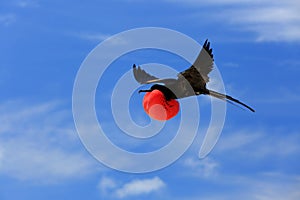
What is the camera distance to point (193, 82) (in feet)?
32.7

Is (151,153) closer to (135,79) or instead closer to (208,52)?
(135,79)

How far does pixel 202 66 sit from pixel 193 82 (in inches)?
16.2

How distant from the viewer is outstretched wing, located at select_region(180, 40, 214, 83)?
9531 mm

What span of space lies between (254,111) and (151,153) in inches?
81.9

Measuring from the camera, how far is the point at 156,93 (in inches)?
393

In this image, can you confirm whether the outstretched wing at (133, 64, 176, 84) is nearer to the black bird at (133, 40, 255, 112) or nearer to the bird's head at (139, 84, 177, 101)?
the black bird at (133, 40, 255, 112)

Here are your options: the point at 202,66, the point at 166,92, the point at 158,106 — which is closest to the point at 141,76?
the point at 166,92

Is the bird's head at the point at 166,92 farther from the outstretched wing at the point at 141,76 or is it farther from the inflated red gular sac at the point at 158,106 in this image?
the outstretched wing at the point at 141,76

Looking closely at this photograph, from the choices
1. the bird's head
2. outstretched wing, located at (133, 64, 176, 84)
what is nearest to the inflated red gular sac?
the bird's head

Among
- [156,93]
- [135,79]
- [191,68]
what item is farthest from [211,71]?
[135,79]

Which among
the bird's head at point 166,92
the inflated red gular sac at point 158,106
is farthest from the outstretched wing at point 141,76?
the inflated red gular sac at point 158,106

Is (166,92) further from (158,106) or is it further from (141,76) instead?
(141,76)

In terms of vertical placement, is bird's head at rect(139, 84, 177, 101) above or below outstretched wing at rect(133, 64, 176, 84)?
below

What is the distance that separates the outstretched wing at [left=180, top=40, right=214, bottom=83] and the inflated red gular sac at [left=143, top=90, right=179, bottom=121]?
0.56m
